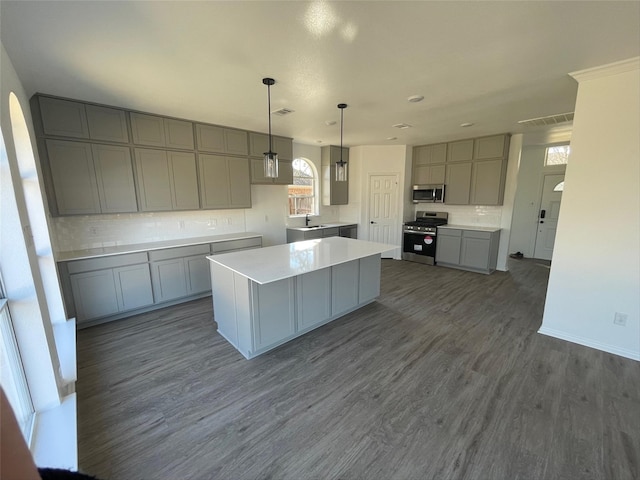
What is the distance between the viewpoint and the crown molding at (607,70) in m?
2.21

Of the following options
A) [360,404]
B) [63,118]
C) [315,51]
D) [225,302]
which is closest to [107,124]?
[63,118]

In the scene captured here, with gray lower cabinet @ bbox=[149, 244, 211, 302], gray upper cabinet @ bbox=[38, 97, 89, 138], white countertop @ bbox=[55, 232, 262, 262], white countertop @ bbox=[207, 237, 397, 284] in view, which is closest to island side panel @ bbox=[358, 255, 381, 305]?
white countertop @ bbox=[207, 237, 397, 284]

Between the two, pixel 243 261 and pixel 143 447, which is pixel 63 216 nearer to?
pixel 243 261

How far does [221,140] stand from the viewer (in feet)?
13.7

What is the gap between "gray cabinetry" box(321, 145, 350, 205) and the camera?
5.89m

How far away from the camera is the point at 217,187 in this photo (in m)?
4.22

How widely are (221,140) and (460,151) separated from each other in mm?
4574

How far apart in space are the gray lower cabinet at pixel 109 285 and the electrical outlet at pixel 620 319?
5160 millimetres

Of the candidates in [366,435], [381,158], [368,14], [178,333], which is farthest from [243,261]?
[381,158]

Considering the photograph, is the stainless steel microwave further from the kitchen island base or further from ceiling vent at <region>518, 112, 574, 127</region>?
the kitchen island base

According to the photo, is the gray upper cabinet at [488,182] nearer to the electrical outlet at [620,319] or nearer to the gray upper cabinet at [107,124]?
the electrical outlet at [620,319]

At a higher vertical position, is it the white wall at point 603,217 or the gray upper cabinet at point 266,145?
the gray upper cabinet at point 266,145

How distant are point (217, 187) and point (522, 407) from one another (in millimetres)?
4397

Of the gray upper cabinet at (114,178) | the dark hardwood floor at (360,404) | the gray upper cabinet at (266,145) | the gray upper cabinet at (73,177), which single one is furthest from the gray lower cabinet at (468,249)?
the gray upper cabinet at (73,177)
